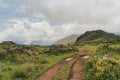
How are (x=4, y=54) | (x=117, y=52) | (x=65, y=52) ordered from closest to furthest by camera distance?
(x=4, y=54)
(x=117, y=52)
(x=65, y=52)

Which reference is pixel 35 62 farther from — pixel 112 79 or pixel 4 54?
pixel 112 79

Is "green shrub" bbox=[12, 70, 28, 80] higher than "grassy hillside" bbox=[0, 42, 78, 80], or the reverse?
"grassy hillside" bbox=[0, 42, 78, 80]

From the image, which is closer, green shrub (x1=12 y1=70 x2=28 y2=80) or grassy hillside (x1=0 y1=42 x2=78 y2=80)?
green shrub (x1=12 y1=70 x2=28 y2=80)

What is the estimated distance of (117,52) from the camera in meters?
61.6

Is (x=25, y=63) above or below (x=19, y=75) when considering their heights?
above

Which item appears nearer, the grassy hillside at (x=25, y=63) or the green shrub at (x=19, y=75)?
the green shrub at (x=19, y=75)

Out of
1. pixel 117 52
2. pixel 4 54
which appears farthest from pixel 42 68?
pixel 117 52

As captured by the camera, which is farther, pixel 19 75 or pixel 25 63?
pixel 25 63

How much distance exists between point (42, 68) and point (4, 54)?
13614 mm

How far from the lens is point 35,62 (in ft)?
167

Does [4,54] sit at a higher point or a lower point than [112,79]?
higher

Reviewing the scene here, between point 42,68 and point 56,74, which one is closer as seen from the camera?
point 56,74

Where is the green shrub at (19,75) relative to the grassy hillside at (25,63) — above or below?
below

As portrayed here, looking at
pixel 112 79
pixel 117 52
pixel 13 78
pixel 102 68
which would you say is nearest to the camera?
pixel 112 79
